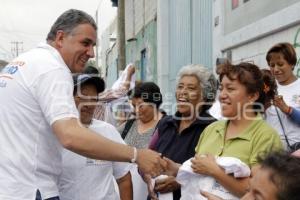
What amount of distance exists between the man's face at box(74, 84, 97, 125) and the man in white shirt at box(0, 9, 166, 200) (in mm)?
516

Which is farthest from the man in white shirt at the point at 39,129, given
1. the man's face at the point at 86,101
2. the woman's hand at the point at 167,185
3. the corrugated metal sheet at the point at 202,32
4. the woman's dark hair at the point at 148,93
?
the corrugated metal sheet at the point at 202,32

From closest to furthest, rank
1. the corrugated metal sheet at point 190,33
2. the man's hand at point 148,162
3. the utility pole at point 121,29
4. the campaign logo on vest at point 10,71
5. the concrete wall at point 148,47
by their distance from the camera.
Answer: the campaign logo on vest at point 10,71, the man's hand at point 148,162, the corrugated metal sheet at point 190,33, the utility pole at point 121,29, the concrete wall at point 148,47

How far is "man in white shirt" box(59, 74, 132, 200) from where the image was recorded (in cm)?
322

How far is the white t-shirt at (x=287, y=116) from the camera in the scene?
378 cm

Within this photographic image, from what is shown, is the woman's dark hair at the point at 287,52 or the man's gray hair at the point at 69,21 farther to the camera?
the woman's dark hair at the point at 287,52

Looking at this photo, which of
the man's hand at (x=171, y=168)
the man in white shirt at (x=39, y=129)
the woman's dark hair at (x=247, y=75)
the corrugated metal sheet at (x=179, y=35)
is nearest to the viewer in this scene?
the man in white shirt at (x=39, y=129)

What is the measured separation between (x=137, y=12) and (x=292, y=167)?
19.9 metres

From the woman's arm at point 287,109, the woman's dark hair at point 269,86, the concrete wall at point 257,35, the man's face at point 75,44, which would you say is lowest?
the woman's arm at point 287,109

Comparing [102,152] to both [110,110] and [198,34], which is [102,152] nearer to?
[110,110]

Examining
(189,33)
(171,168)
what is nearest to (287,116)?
(171,168)

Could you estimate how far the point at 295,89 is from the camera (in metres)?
4.03

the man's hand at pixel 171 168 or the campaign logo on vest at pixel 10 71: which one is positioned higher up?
the campaign logo on vest at pixel 10 71

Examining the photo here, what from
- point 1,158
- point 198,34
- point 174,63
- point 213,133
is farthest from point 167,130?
point 174,63

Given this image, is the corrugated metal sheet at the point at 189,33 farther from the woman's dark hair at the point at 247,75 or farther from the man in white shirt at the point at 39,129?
the man in white shirt at the point at 39,129
